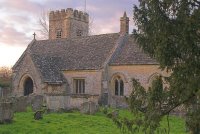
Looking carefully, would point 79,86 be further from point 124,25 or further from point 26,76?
point 124,25

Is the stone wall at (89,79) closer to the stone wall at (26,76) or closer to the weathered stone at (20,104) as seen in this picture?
the stone wall at (26,76)

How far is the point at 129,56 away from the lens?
3309cm

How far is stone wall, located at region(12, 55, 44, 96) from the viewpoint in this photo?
3284 centimetres

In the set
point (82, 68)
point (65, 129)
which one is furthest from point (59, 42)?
point (65, 129)

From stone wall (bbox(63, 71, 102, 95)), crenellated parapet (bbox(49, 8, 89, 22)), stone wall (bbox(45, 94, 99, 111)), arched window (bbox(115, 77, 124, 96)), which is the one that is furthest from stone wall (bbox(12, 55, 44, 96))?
crenellated parapet (bbox(49, 8, 89, 22))

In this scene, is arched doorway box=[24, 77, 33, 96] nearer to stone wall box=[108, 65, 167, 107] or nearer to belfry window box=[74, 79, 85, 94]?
belfry window box=[74, 79, 85, 94]

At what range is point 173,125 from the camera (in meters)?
20.8

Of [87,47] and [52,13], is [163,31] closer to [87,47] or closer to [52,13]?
[87,47]

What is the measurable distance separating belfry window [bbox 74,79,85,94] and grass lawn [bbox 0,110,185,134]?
12.7 metres

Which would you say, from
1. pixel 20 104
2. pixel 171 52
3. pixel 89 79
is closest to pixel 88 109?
pixel 20 104

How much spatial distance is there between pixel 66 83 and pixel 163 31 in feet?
85.1

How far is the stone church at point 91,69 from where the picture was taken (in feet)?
105

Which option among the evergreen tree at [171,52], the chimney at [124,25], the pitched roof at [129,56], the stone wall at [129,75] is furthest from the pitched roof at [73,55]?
the evergreen tree at [171,52]

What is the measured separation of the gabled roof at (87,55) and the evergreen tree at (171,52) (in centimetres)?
2058
